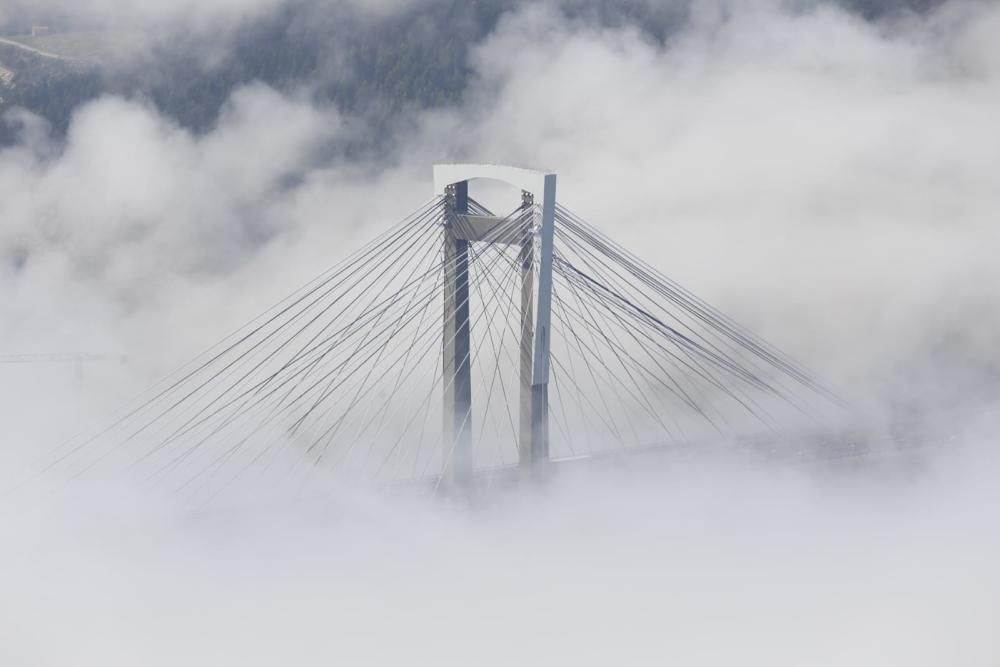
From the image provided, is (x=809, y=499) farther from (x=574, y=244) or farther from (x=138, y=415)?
(x=138, y=415)

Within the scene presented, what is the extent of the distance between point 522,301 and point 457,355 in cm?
201

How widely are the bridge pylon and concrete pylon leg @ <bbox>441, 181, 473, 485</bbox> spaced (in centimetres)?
1

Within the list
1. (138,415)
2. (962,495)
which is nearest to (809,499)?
(962,495)

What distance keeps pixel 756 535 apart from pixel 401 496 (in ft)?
19.1

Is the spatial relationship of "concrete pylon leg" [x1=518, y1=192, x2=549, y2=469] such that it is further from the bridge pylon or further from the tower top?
the tower top

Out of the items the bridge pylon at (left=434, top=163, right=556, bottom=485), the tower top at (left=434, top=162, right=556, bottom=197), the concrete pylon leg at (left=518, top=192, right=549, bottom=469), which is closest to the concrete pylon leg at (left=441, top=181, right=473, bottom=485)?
the bridge pylon at (left=434, top=163, right=556, bottom=485)

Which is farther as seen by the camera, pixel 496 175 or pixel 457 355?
pixel 457 355

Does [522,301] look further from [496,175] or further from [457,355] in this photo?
[457,355]

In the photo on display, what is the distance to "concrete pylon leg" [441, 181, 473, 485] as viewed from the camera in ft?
76.8

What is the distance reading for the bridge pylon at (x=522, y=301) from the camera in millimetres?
21312

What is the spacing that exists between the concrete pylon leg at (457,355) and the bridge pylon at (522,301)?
14 mm

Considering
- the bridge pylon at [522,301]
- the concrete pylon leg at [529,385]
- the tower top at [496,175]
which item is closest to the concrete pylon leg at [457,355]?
the bridge pylon at [522,301]

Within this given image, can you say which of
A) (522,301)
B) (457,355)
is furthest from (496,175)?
(457,355)

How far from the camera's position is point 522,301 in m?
22.2
